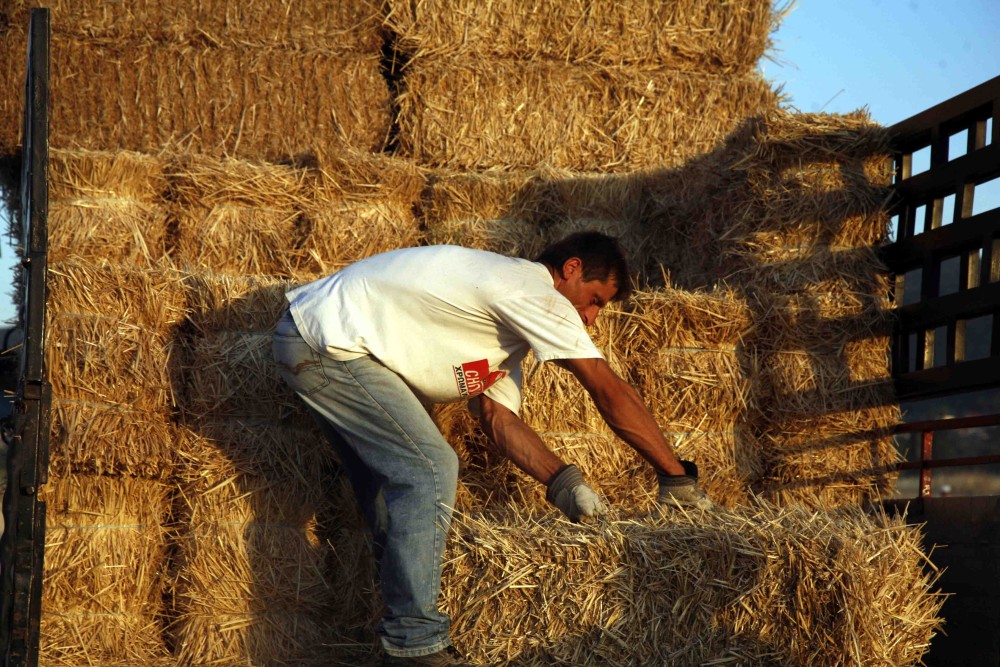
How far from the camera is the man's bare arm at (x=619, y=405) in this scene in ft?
12.2

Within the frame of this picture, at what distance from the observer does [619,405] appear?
373cm

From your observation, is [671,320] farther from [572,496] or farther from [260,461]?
[260,461]

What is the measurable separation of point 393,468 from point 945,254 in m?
2.62

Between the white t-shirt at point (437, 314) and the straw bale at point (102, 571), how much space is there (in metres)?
1.15

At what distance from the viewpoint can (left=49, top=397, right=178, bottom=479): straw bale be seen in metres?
4.17

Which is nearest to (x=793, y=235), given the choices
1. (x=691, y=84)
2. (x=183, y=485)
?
(x=691, y=84)

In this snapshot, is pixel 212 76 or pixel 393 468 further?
pixel 212 76

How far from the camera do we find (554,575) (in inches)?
137

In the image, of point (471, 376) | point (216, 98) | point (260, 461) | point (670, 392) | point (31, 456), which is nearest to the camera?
point (31, 456)

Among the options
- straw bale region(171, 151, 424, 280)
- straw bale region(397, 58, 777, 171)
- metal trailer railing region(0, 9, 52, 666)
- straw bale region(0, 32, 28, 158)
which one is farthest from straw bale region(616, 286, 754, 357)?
straw bale region(0, 32, 28, 158)

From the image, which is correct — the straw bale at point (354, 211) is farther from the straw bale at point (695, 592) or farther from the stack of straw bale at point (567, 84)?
the straw bale at point (695, 592)

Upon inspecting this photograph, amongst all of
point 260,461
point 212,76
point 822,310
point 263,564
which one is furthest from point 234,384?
point 212,76

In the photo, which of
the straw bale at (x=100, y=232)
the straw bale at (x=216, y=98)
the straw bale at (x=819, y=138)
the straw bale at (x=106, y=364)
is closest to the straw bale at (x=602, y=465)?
the straw bale at (x=106, y=364)

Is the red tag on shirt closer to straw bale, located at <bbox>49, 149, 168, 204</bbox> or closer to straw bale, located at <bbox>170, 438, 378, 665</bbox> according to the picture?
straw bale, located at <bbox>170, 438, 378, 665</bbox>
